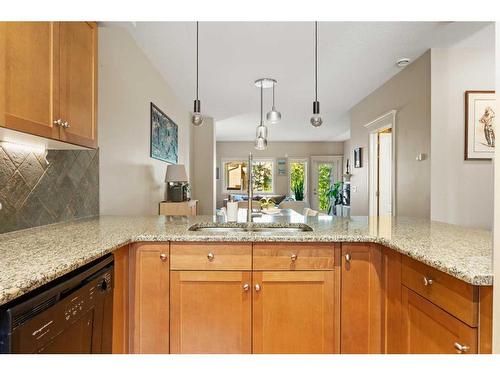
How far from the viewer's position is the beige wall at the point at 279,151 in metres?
9.72

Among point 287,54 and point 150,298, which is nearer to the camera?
point 150,298

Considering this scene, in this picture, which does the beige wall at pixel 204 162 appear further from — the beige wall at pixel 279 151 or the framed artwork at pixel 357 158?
the beige wall at pixel 279 151

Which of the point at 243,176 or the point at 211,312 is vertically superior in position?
the point at 243,176

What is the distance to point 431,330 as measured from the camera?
1.15 meters

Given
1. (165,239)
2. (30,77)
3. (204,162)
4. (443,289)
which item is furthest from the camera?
(204,162)

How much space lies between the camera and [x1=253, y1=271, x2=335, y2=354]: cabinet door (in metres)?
1.54

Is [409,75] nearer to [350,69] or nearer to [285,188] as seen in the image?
[350,69]

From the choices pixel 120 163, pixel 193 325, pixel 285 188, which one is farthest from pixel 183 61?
pixel 285 188

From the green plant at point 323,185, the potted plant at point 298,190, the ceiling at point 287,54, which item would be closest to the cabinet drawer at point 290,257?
the ceiling at point 287,54

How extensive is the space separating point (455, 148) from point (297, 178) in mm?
6729

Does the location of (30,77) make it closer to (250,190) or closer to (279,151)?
(250,190)

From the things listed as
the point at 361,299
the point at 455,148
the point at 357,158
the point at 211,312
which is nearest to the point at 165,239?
the point at 211,312

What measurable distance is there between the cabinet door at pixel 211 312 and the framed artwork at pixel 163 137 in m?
2.23

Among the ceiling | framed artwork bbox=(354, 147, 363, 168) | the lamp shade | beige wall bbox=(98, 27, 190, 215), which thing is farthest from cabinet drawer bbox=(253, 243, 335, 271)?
framed artwork bbox=(354, 147, 363, 168)
